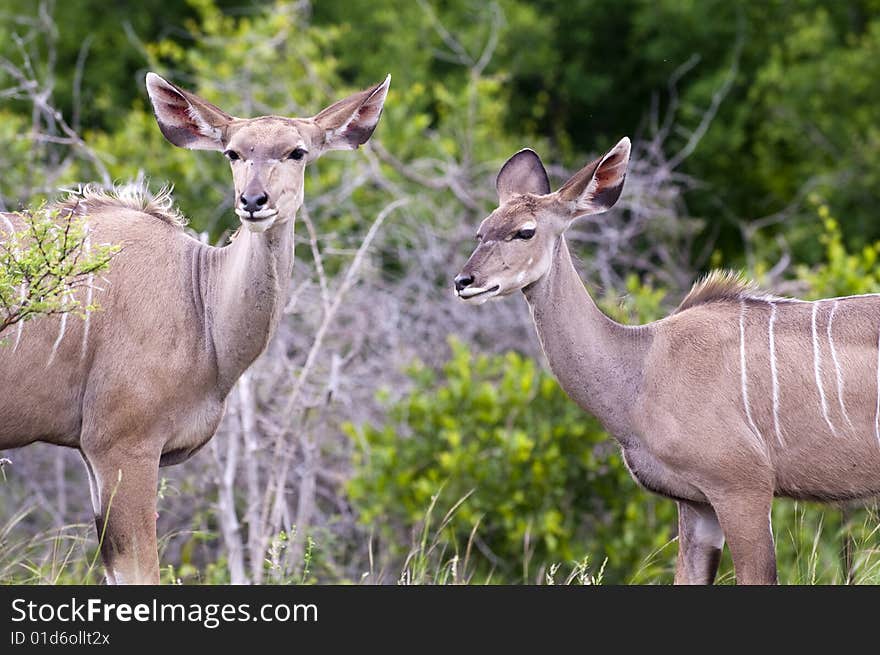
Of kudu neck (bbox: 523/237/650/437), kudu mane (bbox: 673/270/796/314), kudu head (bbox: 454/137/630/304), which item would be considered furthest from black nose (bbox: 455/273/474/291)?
kudu mane (bbox: 673/270/796/314)

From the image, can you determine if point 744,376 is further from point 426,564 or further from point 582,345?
point 426,564

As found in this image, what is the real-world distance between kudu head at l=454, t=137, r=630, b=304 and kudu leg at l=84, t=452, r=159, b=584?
116 centimetres

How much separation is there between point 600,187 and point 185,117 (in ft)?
4.64

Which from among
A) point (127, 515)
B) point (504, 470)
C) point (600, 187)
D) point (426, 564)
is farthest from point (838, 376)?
point (504, 470)

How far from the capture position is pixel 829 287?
7535 mm

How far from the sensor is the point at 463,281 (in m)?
4.73

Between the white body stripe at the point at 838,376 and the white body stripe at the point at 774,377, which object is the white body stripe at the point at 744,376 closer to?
the white body stripe at the point at 774,377

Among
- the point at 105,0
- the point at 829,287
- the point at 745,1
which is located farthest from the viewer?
the point at 105,0

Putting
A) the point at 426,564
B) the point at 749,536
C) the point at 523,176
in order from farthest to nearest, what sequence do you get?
the point at 426,564
the point at 523,176
the point at 749,536

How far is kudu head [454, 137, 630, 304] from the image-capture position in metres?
4.77

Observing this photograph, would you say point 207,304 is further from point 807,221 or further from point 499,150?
point 807,221

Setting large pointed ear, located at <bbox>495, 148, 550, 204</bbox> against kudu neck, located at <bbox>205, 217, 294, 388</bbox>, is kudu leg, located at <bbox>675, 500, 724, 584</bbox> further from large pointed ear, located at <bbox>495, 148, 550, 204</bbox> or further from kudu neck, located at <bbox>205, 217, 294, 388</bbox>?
kudu neck, located at <bbox>205, 217, 294, 388</bbox>

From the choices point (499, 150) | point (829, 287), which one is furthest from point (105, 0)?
point (829, 287)

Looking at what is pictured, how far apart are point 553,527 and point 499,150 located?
407 centimetres
